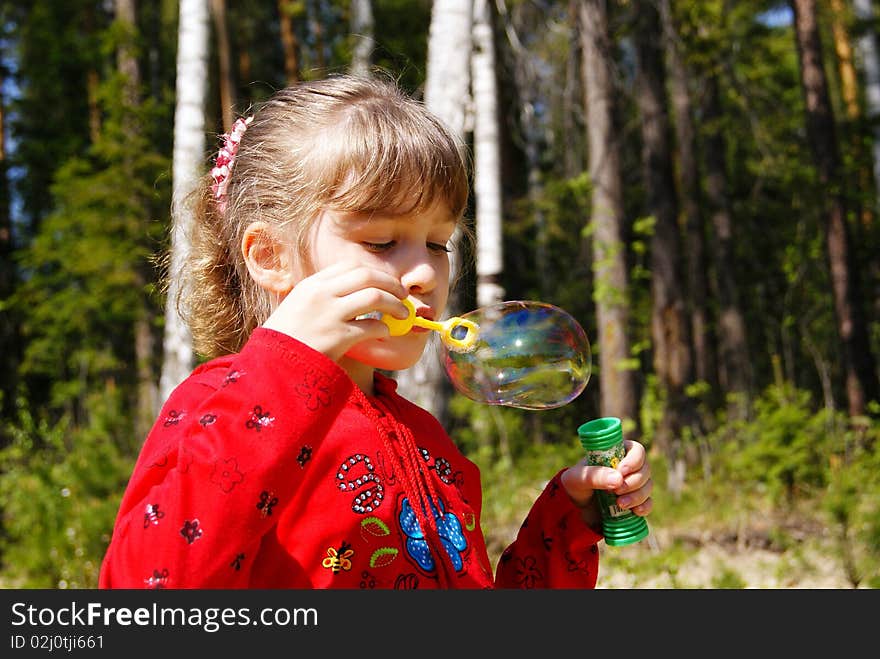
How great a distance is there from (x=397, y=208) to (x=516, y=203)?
1198cm

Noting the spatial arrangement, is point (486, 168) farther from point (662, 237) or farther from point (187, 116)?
point (662, 237)

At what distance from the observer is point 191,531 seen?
1.30 meters

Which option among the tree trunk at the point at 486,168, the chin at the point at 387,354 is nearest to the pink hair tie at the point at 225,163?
the chin at the point at 387,354

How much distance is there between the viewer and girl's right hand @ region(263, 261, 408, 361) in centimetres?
140

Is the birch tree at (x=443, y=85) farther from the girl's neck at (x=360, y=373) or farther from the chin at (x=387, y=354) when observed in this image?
the chin at (x=387, y=354)

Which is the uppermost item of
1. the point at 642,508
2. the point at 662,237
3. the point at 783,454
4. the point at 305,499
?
the point at 305,499

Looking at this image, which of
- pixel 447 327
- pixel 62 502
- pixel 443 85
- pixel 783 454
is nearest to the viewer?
pixel 447 327

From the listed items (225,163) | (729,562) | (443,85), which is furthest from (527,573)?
(729,562)

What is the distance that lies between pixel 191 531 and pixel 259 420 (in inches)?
7.1

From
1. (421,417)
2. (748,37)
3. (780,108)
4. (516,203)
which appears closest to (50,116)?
(516,203)

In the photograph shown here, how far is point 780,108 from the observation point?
35.0ft

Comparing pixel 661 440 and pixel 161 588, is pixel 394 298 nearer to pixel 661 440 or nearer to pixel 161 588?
pixel 161 588

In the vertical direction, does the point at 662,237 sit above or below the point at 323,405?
below

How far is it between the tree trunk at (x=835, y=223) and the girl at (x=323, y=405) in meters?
9.36
